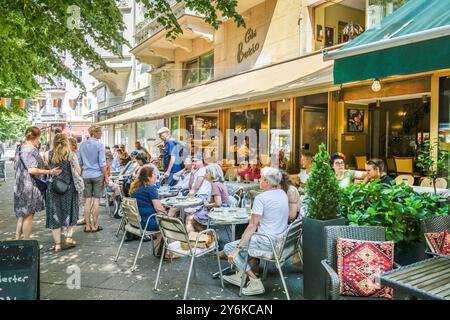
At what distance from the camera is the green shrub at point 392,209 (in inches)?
134

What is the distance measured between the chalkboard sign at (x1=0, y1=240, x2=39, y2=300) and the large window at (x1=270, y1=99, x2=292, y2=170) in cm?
710

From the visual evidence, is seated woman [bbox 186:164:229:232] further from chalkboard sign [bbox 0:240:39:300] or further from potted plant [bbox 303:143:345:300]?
chalkboard sign [bbox 0:240:39:300]

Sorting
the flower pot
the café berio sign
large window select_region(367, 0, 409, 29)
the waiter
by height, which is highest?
the café berio sign

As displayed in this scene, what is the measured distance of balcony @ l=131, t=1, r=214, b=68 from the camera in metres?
12.2

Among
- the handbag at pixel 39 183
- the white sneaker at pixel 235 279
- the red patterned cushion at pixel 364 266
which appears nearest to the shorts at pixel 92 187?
the handbag at pixel 39 183

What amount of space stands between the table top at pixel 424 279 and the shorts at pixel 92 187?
216 inches

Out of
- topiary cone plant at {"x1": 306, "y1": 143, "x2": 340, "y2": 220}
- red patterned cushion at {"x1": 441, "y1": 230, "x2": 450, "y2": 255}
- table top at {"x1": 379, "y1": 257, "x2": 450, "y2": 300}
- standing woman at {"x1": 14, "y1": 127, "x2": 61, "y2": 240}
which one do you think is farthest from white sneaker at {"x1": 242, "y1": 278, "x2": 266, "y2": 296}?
standing woman at {"x1": 14, "y1": 127, "x2": 61, "y2": 240}

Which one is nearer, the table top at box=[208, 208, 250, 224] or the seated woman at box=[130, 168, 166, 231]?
the table top at box=[208, 208, 250, 224]

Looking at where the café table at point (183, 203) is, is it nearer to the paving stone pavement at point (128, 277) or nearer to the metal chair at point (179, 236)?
the paving stone pavement at point (128, 277)

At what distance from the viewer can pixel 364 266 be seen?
114 inches

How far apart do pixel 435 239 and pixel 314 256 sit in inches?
42.5

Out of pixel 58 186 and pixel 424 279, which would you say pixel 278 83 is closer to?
pixel 58 186

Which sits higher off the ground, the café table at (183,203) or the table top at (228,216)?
the café table at (183,203)

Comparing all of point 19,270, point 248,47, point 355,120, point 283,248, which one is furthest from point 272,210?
point 248,47
